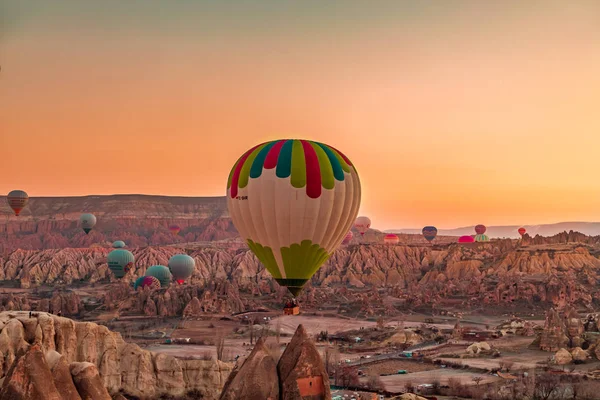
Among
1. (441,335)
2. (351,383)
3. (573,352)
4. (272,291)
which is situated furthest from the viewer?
(272,291)

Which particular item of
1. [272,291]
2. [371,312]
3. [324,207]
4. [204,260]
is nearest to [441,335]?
[371,312]

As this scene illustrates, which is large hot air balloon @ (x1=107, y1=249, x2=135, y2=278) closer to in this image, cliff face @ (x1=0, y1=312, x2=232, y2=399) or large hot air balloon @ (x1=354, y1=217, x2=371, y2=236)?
large hot air balloon @ (x1=354, y1=217, x2=371, y2=236)

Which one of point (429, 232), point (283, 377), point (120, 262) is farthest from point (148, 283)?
point (429, 232)

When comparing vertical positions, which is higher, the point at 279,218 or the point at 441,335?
the point at 279,218

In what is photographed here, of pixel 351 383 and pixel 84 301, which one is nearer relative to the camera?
pixel 351 383

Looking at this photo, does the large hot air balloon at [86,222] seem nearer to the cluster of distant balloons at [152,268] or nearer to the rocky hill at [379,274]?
the rocky hill at [379,274]

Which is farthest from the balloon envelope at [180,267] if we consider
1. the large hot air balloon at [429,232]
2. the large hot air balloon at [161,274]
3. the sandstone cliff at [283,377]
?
the sandstone cliff at [283,377]

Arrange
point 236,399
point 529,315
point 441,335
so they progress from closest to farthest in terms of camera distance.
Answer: point 236,399 → point 441,335 → point 529,315

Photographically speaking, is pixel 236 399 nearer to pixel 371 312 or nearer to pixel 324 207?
pixel 324 207
